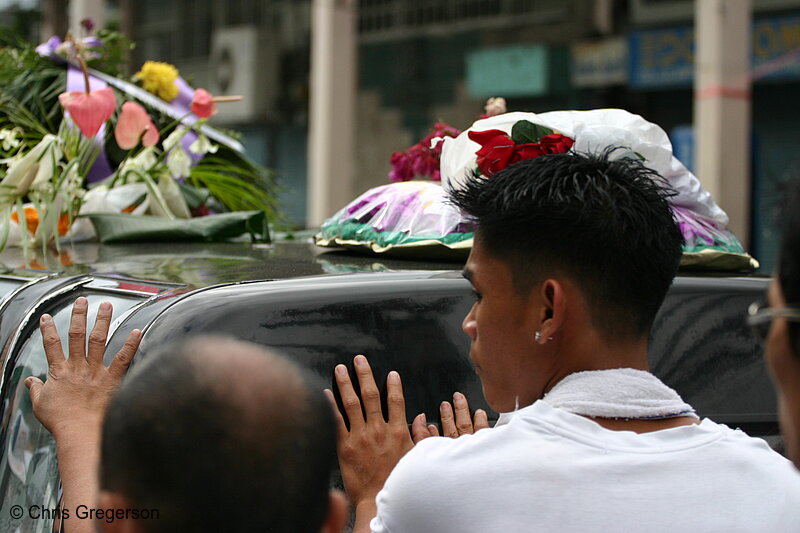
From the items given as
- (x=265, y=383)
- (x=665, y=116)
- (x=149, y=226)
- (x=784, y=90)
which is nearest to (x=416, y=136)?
(x=665, y=116)

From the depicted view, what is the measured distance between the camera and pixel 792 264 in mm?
1124

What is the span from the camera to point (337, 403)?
5.56ft

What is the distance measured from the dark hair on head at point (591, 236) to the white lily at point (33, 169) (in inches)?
67.6

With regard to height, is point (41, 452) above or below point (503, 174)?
below

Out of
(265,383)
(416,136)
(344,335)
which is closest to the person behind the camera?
(265,383)

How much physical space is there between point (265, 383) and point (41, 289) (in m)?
1.03

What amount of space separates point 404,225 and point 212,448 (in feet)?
4.12

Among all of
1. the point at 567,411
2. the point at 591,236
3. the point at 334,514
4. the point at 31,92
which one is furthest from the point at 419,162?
the point at 334,514

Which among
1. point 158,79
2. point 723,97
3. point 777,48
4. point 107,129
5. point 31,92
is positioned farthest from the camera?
point 777,48

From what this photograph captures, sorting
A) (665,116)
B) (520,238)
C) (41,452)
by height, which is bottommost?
(41,452)

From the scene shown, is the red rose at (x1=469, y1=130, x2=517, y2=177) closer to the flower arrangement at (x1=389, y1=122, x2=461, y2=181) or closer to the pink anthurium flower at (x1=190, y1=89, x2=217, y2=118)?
the flower arrangement at (x1=389, y1=122, x2=461, y2=181)

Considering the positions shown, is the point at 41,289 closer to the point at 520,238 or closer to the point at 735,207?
the point at 520,238

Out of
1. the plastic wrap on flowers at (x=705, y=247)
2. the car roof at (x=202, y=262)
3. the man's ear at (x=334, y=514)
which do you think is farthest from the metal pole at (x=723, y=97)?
the man's ear at (x=334, y=514)

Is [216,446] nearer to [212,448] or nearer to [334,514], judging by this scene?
[212,448]
